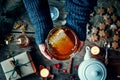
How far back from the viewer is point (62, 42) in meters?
1.28

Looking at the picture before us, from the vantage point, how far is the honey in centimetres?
127

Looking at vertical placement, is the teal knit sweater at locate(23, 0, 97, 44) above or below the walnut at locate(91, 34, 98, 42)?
above

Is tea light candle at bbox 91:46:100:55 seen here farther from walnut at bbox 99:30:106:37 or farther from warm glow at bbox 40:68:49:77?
warm glow at bbox 40:68:49:77

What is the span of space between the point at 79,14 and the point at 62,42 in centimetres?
15

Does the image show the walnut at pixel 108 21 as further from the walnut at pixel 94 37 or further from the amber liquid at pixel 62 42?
the amber liquid at pixel 62 42

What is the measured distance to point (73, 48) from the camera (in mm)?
1293

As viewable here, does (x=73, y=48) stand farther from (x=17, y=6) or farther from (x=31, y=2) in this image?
(x=17, y=6)

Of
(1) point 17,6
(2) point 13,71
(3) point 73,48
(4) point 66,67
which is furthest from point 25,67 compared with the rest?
(3) point 73,48

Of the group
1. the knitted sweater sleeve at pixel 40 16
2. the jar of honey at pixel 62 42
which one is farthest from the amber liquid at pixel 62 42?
the knitted sweater sleeve at pixel 40 16

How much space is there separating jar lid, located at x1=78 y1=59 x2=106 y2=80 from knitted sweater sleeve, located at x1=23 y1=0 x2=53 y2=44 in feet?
0.73

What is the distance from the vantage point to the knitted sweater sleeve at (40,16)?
4.45 feet

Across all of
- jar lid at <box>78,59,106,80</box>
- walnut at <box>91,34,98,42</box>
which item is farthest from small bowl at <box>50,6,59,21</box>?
jar lid at <box>78,59,106,80</box>

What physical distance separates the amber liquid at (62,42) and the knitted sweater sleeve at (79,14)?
84mm

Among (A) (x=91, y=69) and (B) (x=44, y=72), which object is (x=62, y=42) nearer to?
(A) (x=91, y=69)
